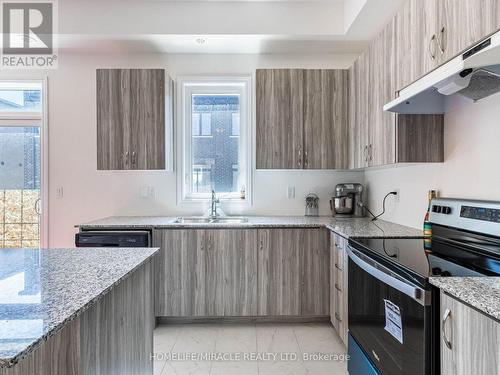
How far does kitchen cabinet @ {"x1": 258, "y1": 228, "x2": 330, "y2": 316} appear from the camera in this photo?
8.87 ft

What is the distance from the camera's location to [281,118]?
297 centimetres

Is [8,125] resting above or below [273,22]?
below

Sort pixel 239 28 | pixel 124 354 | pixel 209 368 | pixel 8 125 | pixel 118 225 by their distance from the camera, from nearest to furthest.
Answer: pixel 124 354 < pixel 209 368 < pixel 118 225 < pixel 239 28 < pixel 8 125

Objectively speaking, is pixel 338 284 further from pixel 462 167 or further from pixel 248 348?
pixel 462 167

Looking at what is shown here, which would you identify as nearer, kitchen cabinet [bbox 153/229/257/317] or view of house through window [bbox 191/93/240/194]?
kitchen cabinet [bbox 153/229/257/317]

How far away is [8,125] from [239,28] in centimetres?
266

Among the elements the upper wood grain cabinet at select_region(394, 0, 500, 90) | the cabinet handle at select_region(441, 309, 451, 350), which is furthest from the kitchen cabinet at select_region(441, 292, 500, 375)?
the upper wood grain cabinet at select_region(394, 0, 500, 90)

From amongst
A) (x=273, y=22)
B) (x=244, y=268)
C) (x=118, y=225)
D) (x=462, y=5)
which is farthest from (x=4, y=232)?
(x=462, y=5)

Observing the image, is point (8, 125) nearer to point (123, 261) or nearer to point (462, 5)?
point (123, 261)

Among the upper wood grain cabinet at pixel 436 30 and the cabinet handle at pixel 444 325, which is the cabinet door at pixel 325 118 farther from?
the cabinet handle at pixel 444 325

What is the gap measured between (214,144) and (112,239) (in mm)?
1397

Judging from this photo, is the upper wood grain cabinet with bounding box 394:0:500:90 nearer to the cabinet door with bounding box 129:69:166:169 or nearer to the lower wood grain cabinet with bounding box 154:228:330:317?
the lower wood grain cabinet with bounding box 154:228:330:317

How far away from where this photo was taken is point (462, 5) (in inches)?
54.1

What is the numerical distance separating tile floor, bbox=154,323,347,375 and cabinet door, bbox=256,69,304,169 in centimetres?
146
